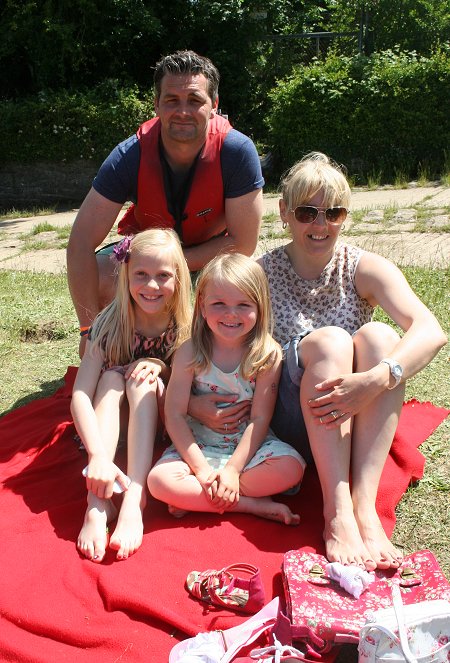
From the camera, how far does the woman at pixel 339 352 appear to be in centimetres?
257

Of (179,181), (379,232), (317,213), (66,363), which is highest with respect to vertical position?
(317,213)

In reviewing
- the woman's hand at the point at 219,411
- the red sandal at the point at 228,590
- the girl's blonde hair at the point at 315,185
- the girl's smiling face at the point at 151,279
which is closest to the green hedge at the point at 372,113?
the girl's blonde hair at the point at 315,185

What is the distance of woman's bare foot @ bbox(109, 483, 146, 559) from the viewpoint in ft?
8.33

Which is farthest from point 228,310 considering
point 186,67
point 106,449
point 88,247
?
point 186,67

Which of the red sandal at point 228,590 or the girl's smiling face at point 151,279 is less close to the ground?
the girl's smiling face at point 151,279

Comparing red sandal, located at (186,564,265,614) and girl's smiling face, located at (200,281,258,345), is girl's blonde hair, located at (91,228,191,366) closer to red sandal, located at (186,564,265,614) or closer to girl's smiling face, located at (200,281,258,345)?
girl's smiling face, located at (200,281,258,345)

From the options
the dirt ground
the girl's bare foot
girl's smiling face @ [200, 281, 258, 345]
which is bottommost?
the dirt ground

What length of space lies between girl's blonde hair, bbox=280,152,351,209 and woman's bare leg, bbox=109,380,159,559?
3.09 feet

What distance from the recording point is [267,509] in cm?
273

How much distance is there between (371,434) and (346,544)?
1.35ft

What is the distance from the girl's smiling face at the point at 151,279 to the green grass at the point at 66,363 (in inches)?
51.0

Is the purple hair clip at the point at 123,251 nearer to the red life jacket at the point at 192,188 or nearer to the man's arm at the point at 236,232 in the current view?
the red life jacket at the point at 192,188

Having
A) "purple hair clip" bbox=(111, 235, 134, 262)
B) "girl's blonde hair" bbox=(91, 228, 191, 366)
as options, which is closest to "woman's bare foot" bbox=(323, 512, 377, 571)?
"girl's blonde hair" bbox=(91, 228, 191, 366)

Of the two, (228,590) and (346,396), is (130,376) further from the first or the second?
(228,590)
